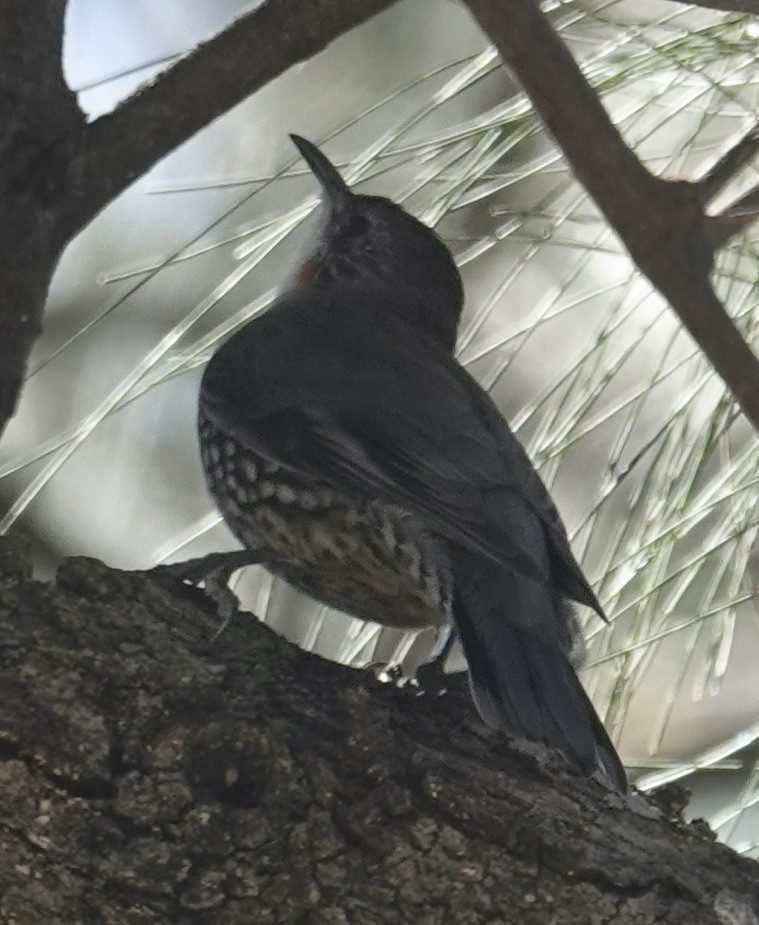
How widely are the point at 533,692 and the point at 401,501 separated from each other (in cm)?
39

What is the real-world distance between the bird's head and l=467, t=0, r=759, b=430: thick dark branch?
123cm

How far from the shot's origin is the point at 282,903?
4.76ft

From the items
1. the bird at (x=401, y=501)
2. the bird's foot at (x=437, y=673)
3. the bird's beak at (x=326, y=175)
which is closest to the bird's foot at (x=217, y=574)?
the bird at (x=401, y=501)

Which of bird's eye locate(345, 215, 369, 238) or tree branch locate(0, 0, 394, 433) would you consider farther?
bird's eye locate(345, 215, 369, 238)

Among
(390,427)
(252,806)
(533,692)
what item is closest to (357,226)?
(390,427)

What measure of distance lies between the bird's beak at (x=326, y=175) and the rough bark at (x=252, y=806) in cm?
101

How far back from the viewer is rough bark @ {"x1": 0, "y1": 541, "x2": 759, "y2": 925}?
1402mm

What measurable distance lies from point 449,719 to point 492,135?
2.91 feet

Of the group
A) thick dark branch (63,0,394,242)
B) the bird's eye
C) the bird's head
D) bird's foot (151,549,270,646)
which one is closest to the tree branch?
thick dark branch (63,0,394,242)

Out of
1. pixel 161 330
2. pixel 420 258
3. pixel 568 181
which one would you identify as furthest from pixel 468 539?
pixel 161 330

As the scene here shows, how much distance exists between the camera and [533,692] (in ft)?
5.89

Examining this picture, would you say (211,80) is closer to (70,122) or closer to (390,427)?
(70,122)

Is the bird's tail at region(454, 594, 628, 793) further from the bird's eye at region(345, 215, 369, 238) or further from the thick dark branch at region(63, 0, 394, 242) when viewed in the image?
the bird's eye at region(345, 215, 369, 238)

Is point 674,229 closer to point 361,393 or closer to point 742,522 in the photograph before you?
point 742,522
